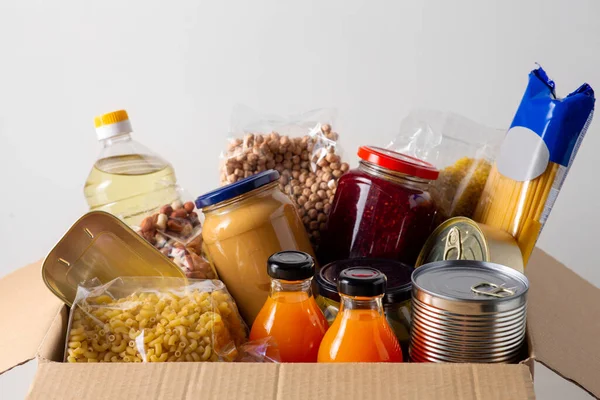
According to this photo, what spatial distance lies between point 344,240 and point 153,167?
44 cm

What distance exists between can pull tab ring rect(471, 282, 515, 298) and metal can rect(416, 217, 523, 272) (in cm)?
17

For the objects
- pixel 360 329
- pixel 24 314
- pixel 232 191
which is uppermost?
pixel 232 191

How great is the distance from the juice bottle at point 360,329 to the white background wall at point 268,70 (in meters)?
0.82

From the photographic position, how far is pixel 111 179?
142cm

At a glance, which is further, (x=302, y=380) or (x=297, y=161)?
(x=297, y=161)

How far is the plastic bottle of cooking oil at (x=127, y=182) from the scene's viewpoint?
1.42 m

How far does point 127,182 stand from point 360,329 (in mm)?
672

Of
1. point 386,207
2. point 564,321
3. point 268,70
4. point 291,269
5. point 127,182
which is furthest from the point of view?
point 268,70

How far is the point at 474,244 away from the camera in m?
1.17

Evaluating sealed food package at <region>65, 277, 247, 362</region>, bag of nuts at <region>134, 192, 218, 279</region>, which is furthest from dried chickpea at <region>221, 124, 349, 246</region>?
sealed food package at <region>65, 277, 247, 362</region>

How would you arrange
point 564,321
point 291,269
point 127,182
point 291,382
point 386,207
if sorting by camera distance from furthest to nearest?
point 127,182 → point 386,207 → point 564,321 → point 291,269 → point 291,382

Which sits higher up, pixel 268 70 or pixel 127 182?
pixel 268 70

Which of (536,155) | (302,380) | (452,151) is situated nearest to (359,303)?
(302,380)

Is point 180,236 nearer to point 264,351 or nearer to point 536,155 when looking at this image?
point 264,351
